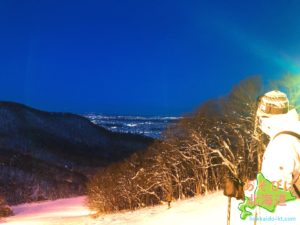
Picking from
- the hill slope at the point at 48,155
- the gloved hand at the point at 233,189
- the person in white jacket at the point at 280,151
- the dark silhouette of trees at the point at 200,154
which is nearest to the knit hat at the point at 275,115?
the person in white jacket at the point at 280,151

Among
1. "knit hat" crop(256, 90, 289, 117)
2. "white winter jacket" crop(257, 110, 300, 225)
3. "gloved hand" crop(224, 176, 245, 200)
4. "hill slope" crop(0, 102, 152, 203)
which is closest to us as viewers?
"white winter jacket" crop(257, 110, 300, 225)

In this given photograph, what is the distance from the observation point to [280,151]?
134 inches

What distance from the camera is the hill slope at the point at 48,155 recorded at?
120 meters

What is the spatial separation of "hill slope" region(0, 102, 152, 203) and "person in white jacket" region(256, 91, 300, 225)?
109 meters

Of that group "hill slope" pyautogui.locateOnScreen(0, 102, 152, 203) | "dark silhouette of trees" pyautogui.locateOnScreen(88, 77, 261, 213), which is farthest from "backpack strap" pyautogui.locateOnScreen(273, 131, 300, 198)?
"hill slope" pyautogui.locateOnScreen(0, 102, 152, 203)

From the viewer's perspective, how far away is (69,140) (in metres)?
186

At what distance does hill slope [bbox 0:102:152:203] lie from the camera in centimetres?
11950

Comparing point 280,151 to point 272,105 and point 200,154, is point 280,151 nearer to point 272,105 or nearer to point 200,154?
point 272,105

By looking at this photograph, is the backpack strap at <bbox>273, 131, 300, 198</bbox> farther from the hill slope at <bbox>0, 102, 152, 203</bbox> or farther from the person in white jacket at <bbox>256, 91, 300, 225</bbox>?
the hill slope at <bbox>0, 102, 152, 203</bbox>

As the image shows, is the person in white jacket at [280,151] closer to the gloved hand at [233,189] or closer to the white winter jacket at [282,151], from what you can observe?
the white winter jacket at [282,151]

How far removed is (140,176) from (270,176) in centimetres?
4863

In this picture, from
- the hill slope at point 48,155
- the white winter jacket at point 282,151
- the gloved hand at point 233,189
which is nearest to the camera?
the white winter jacket at point 282,151

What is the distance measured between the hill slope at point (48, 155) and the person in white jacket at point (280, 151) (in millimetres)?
108647

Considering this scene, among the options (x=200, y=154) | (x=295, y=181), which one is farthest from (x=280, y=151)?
(x=200, y=154)
